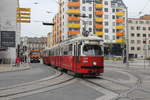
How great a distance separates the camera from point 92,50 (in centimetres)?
1722

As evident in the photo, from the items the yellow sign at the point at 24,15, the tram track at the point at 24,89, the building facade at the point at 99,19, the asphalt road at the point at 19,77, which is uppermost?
the building facade at the point at 99,19

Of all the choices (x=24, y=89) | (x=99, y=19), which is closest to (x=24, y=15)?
(x=24, y=89)

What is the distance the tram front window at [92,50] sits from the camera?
671 inches

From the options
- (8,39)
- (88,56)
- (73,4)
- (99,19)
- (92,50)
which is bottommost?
(88,56)

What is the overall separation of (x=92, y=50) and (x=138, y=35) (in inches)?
3457

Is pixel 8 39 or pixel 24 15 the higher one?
pixel 24 15

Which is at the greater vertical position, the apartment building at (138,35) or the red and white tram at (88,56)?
the apartment building at (138,35)

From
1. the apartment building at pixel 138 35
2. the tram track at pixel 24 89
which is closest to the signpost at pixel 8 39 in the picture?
the tram track at pixel 24 89

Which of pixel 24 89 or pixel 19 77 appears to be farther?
pixel 19 77

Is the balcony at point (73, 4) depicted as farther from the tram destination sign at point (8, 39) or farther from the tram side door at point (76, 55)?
the tram side door at point (76, 55)

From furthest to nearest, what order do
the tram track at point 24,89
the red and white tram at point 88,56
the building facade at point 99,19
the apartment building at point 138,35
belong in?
the apartment building at point 138,35, the building facade at point 99,19, the red and white tram at point 88,56, the tram track at point 24,89

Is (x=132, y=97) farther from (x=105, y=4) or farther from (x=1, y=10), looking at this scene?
(x=105, y=4)

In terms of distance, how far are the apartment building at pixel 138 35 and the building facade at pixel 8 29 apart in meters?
60.1

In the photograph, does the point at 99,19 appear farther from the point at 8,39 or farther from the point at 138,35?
the point at 8,39
